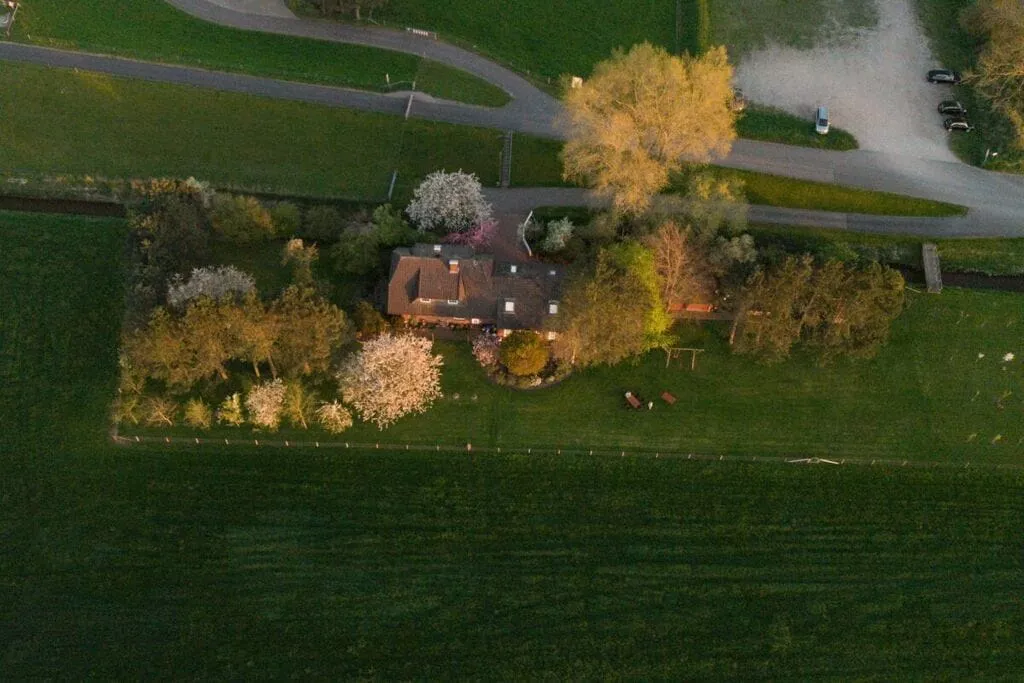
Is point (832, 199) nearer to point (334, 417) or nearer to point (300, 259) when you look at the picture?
point (300, 259)

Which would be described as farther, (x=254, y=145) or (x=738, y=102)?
(x=738, y=102)

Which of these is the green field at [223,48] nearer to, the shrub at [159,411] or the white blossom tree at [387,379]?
the white blossom tree at [387,379]

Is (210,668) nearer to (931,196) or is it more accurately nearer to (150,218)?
(150,218)

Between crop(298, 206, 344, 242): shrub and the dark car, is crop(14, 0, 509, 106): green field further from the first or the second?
the dark car

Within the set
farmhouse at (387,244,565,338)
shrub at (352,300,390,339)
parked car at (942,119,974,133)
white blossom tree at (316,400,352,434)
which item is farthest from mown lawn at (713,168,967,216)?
white blossom tree at (316,400,352,434)

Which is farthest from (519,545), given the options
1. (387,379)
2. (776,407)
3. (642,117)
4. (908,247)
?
(908,247)

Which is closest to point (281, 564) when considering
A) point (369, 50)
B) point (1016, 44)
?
point (369, 50)
